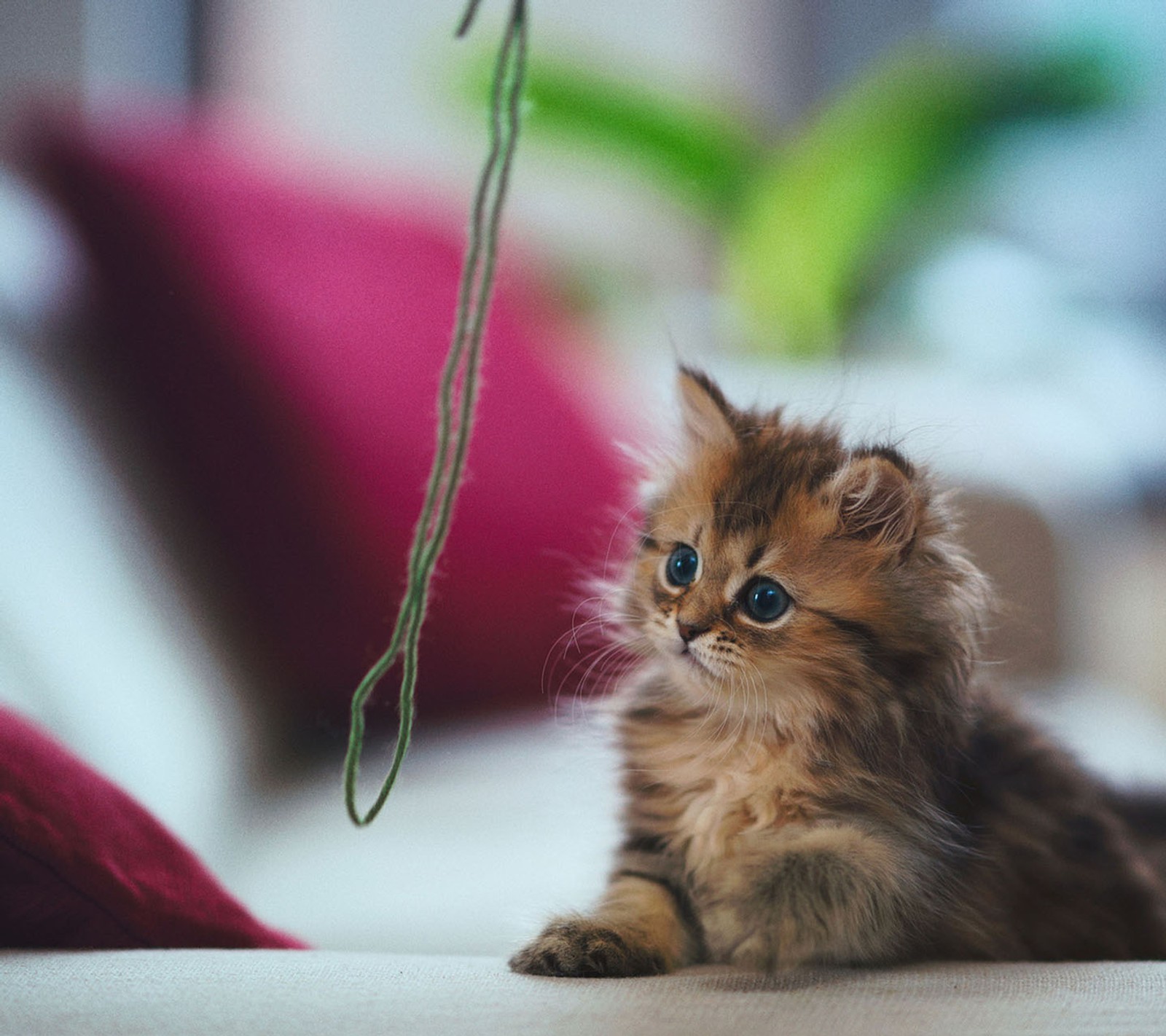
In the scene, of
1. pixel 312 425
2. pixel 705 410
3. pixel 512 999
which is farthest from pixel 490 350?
pixel 512 999

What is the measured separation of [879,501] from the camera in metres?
0.85

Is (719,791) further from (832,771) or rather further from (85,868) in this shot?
(85,868)

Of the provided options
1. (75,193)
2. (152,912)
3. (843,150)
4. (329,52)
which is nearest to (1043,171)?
(843,150)

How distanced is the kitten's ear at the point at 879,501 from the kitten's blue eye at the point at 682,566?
0.40 feet

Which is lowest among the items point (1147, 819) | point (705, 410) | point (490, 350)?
point (1147, 819)

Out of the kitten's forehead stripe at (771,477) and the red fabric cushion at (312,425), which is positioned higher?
the kitten's forehead stripe at (771,477)

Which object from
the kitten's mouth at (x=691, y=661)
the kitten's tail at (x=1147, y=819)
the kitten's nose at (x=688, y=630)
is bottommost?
the kitten's tail at (x=1147, y=819)

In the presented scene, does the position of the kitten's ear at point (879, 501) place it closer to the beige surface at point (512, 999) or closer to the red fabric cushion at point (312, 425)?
the beige surface at point (512, 999)

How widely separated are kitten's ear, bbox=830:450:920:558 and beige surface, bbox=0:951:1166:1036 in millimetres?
307

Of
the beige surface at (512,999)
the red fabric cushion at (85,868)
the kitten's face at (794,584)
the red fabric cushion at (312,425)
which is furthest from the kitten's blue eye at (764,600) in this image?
the red fabric cushion at (312,425)

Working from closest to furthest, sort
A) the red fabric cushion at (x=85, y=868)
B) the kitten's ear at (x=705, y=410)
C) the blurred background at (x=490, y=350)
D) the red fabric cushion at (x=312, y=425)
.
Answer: the red fabric cushion at (x=85, y=868)
the kitten's ear at (x=705, y=410)
the blurred background at (x=490, y=350)
the red fabric cushion at (x=312, y=425)

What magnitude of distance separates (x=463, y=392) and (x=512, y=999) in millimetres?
360

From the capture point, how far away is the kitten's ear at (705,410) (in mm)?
973

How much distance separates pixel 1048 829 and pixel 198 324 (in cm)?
116
